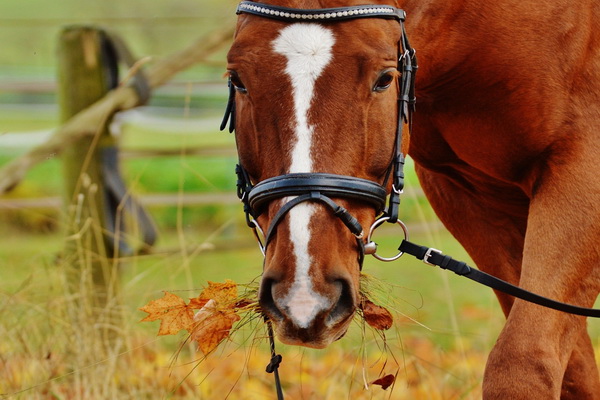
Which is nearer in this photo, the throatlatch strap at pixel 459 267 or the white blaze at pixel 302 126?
the white blaze at pixel 302 126

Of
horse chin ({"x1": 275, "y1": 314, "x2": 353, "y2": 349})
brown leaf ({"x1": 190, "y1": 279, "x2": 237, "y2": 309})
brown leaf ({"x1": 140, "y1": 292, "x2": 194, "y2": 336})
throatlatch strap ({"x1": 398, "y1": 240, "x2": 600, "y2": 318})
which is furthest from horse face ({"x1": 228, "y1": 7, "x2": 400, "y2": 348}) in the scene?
brown leaf ({"x1": 140, "y1": 292, "x2": 194, "y2": 336})

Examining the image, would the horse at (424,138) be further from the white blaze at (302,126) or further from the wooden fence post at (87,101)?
the wooden fence post at (87,101)

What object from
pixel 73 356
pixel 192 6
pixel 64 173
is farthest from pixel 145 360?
pixel 192 6

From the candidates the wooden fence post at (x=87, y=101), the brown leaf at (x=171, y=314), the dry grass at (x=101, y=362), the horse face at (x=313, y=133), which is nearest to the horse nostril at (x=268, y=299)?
the horse face at (x=313, y=133)

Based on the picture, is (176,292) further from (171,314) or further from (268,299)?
(268,299)

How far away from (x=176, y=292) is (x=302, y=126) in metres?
3.15

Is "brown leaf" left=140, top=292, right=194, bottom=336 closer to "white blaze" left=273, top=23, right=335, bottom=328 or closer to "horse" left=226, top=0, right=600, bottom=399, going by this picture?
"horse" left=226, top=0, right=600, bottom=399

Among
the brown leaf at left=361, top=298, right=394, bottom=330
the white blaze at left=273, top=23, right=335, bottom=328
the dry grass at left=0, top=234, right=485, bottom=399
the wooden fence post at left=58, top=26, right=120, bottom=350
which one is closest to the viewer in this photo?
the white blaze at left=273, top=23, right=335, bottom=328

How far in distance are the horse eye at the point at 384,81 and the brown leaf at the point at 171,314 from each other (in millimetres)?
851

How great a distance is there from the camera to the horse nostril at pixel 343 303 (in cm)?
203

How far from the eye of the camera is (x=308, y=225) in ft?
6.77

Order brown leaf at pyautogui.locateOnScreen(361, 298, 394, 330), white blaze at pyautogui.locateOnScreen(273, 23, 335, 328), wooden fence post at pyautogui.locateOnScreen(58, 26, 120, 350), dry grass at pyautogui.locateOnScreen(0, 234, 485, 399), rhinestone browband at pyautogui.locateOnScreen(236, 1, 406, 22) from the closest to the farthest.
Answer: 1. white blaze at pyautogui.locateOnScreen(273, 23, 335, 328)
2. rhinestone browband at pyautogui.locateOnScreen(236, 1, 406, 22)
3. brown leaf at pyautogui.locateOnScreen(361, 298, 394, 330)
4. dry grass at pyautogui.locateOnScreen(0, 234, 485, 399)
5. wooden fence post at pyautogui.locateOnScreen(58, 26, 120, 350)

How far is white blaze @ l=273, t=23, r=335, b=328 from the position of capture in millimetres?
1992

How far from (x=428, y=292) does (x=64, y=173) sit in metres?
3.20
